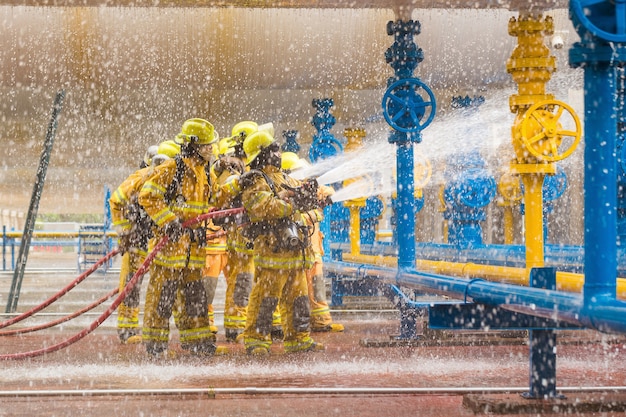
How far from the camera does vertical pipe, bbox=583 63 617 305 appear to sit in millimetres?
3902

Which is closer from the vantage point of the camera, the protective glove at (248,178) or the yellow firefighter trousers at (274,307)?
the protective glove at (248,178)

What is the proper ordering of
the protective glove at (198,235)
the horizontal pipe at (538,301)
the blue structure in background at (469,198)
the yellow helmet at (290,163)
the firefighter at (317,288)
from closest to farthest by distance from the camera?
the horizontal pipe at (538,301) → the protective glove at (198,235) → the firefighter at (317,288) → the yellow helmet at (290,163) → the blue structure in background at (469,198)

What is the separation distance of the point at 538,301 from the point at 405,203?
11.4 feet

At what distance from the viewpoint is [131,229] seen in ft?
26.7

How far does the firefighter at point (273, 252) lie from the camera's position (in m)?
7.46

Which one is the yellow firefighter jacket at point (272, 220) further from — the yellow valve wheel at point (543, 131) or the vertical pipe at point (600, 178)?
the vertical pipe at point (600, 178)

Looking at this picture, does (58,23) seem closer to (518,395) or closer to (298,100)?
(298,100)

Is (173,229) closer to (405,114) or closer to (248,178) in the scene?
(248,178)

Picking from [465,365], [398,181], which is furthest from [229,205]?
[465,365]

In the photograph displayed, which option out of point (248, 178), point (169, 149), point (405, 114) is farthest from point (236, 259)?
point (405, 114)

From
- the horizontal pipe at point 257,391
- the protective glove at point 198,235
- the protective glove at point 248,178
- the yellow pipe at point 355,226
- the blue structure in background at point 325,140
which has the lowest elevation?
the horizontal pipe at point 257,391

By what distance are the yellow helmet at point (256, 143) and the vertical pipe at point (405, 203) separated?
103 cm

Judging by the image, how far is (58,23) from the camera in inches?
368

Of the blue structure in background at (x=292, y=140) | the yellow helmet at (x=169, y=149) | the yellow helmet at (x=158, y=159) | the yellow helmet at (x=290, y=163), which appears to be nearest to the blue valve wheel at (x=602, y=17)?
the yellow helmet at (x=158, y=159)
